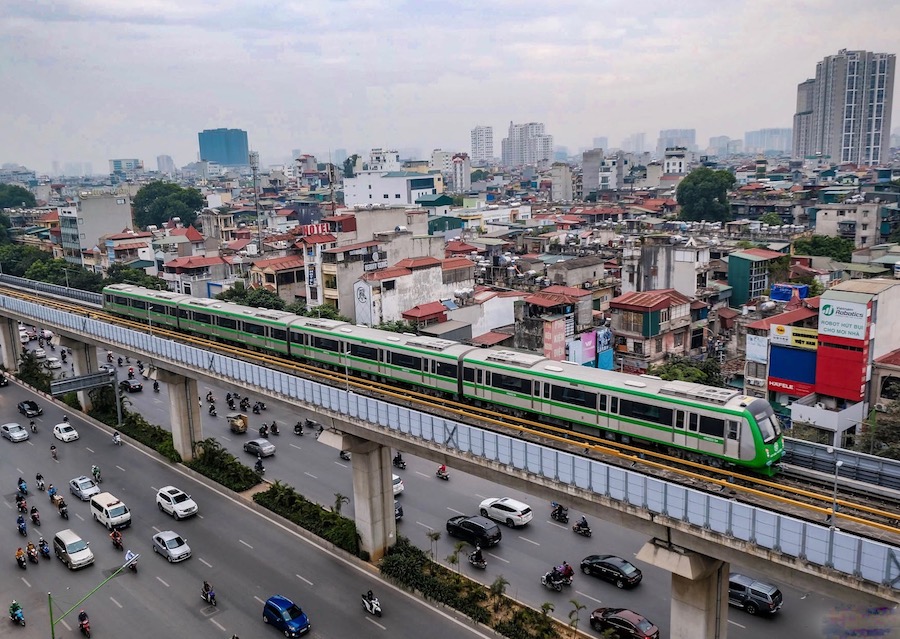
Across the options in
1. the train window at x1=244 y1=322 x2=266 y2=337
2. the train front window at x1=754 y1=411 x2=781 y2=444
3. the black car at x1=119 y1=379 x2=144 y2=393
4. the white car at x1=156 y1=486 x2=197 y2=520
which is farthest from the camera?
the black car at x1=119 y1=379 x2=144 y2=393

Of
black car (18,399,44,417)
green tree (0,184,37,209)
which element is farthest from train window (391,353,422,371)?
green tree (0,184,37,209)

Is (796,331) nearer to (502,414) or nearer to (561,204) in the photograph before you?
(502,414)

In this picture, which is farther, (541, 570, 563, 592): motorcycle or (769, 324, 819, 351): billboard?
(769, 324, 819, 351): billboard

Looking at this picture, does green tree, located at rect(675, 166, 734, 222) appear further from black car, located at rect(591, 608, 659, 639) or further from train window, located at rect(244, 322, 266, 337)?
black car, located at rect(591, 608, 659, 639)

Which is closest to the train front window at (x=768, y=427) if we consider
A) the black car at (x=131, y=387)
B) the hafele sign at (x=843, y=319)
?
the hafele sign at (x=843, y=319)

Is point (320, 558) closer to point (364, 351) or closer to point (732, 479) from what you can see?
point (364, 351)

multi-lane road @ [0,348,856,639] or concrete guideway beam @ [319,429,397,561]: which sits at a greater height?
concrete guideway beam @ [319,429,397,561]
